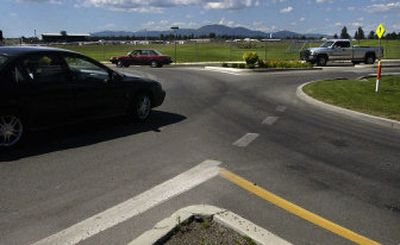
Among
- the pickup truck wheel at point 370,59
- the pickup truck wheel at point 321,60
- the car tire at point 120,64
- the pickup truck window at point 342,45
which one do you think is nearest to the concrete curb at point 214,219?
the pickup truck wheel at point 321,60

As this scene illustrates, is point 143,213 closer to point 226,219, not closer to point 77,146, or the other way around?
point 226,219

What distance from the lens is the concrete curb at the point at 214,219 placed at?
13.9 feet

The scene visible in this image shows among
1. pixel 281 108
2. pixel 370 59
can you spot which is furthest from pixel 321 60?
pixel 281 108

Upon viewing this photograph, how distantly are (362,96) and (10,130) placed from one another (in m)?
10.8

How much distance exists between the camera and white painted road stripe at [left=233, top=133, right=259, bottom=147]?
27.8 feet

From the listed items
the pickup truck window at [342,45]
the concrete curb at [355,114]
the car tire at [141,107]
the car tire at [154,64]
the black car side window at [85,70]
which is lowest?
the car tire at [154,64]

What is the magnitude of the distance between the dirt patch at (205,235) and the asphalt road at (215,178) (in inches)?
17.3

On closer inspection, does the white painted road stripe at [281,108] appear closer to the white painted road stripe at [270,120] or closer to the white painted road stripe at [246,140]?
the white painted road stripe at [270,120]

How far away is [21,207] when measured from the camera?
→ 5199 millimetres

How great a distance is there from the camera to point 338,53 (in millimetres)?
36844

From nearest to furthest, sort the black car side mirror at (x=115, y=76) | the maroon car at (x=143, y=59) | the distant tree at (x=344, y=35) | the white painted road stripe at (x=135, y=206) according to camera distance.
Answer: the white painted road stripe at (x=135, y=206) → the black car side mirror at (x=115, y=76) → the maroon car at (x=143, y=59) → the distant tree at (x=344, y=35)

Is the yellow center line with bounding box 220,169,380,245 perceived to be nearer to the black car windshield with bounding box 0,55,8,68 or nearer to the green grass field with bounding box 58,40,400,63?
the black car windshield with bounding box 0,55,8,68

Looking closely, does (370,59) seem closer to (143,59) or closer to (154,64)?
(154,64)

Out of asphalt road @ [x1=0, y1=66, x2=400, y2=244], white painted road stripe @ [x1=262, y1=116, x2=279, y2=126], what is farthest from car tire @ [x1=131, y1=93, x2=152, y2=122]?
white painted road stripe @ [x1=262, y1=116, x2=279, y2=126]
